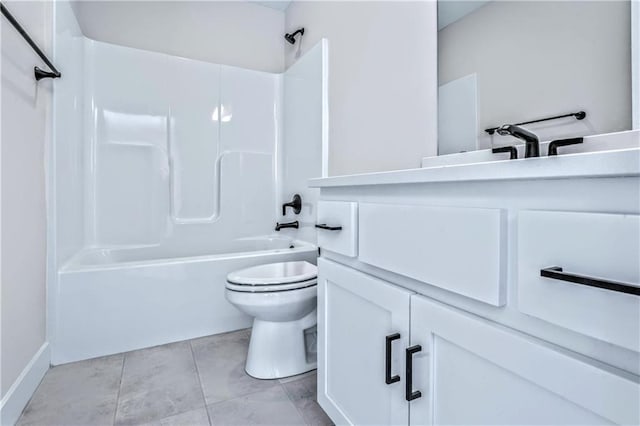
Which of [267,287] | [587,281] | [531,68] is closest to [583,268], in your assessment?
[587,281]

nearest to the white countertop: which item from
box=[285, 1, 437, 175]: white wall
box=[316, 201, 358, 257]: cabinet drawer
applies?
box=[316, 201, 358, 257]: cabinet drawer

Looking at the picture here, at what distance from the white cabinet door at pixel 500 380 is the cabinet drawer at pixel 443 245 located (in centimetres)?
6

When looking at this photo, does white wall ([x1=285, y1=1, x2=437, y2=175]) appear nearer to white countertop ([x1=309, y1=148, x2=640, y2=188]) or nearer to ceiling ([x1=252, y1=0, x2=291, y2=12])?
ceiling ([x1=252, y1=0, x2=291, y2=12])

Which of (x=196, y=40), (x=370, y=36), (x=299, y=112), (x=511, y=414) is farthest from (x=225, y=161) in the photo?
(x=511, y=414)

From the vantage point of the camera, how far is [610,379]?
38 centimetres

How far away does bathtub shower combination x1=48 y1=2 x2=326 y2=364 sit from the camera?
1.69m

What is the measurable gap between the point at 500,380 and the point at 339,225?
548 mm

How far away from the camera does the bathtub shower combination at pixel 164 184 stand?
169 centimetres

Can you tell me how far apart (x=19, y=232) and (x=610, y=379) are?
1.76 metres

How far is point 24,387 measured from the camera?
127 cm

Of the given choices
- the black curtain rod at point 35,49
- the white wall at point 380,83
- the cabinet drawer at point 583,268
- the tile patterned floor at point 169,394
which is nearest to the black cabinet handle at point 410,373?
the cabinet drawer at point 583,268

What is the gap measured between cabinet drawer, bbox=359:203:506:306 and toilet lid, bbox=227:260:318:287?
2.20 ft

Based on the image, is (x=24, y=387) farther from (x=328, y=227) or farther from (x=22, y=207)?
(x=328, y=227)

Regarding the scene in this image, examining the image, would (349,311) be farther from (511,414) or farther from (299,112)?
(299,112)
